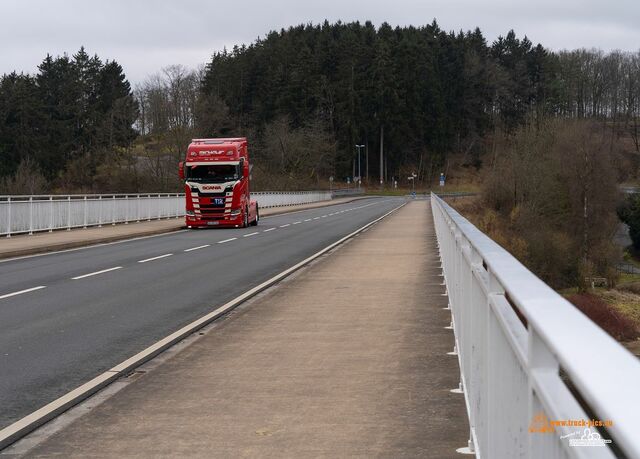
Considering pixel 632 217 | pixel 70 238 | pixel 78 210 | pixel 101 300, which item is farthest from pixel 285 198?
pixel 101 300

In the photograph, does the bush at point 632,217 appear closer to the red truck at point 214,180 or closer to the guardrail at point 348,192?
the guardrail at point 348,192

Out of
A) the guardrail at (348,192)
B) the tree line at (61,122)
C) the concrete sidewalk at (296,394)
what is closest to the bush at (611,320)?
the concrete sidewalk at (296,394)

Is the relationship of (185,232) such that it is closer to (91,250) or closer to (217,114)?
(91,250)

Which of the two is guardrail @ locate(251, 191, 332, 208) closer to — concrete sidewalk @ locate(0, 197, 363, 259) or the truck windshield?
the truck windshield

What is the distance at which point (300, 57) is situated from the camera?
125 metres

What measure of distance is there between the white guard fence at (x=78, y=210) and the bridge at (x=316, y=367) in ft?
41.3

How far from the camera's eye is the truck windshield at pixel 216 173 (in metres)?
34.2

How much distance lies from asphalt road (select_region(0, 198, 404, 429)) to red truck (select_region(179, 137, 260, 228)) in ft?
25.7

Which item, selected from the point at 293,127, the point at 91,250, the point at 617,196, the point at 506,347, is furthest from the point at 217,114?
the point at 506,347

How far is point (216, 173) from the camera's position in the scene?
34.2 metres

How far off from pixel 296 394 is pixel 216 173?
2794 centimetres

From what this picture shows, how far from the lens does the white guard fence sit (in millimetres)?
28203

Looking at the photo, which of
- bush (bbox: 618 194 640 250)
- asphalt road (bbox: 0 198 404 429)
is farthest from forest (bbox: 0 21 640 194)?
asphalt road (bbox: 0 198 404 429)

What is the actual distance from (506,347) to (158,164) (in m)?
78.2
